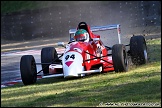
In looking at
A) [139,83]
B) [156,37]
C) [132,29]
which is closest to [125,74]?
[139,83]

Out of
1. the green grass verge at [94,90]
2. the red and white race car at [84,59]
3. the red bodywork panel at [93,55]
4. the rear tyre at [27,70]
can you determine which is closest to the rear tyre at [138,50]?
the red and white race car at [84,59]

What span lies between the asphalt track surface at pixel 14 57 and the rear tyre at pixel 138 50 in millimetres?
3311

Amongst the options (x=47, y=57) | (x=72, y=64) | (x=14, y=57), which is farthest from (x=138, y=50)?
(x=14, y=57)

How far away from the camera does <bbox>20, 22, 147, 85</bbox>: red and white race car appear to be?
530 inches

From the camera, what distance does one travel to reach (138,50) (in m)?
14.7

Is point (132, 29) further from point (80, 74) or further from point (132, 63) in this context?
point (80, 74)

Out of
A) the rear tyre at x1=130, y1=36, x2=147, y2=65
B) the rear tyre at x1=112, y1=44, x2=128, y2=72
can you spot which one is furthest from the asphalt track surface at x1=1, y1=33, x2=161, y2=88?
the rear tyre at x1=112, y1=44, x2=128, y2=72

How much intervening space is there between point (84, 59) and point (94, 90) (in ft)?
9.32

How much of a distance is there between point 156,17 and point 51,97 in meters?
22.4

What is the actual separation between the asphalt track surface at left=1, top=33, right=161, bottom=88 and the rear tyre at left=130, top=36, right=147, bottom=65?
10.9ft

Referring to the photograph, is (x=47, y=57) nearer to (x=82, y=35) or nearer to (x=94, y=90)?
(x=82, y=35)

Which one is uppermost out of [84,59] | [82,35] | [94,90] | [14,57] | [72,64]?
[82,35]

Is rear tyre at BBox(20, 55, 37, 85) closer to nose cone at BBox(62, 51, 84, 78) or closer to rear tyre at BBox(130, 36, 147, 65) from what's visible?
nose cone at BBox(62, 51, 84, 78)

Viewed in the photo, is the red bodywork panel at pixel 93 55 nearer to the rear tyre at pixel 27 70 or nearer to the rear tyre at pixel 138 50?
the rear tyre at pixel 138 50
